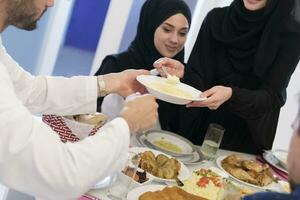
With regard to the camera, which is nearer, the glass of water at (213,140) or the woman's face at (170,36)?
the glass of water at (213,140)

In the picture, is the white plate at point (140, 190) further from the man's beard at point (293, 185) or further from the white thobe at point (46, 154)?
the man's beard at point (293, 185)

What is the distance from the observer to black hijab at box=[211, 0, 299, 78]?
1.79 meters

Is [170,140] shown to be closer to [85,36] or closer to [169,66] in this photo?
[169,66]

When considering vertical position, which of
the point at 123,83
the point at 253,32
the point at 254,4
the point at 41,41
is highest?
the point at 254,4

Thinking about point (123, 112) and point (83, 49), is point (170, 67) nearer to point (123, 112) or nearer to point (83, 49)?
point (123, 112)

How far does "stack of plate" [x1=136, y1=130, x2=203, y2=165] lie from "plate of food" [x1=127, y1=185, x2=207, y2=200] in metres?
0.30

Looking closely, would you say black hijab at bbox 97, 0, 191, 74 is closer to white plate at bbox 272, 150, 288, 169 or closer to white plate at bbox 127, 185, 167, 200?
white plate at bbox 272, 150, 288, 169

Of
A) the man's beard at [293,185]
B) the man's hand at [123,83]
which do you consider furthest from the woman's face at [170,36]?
the man's beard at [293,185]

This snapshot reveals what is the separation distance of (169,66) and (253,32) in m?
0.42

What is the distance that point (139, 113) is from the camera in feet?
3.84

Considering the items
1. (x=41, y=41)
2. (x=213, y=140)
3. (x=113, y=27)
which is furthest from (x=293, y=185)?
(x=41, y=41)

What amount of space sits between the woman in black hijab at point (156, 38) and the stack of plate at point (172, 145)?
659mm

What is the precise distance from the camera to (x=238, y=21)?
6.29 feet

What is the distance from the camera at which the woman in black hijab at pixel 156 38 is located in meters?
2.32
